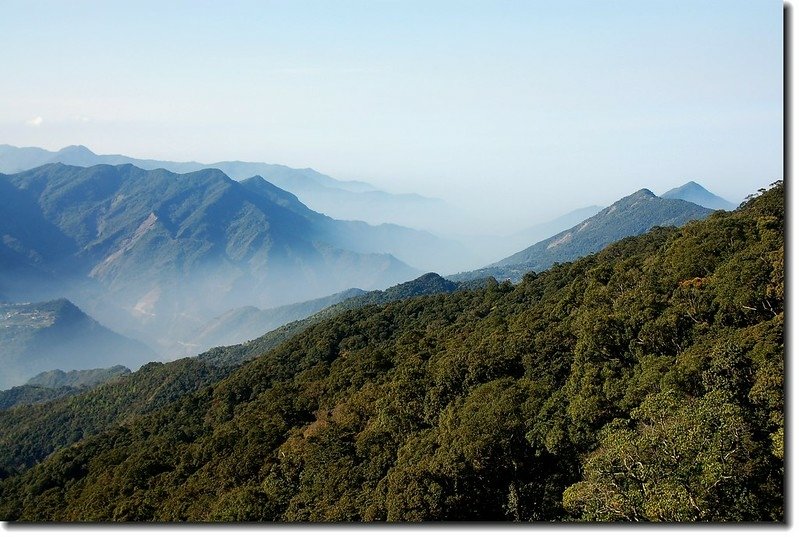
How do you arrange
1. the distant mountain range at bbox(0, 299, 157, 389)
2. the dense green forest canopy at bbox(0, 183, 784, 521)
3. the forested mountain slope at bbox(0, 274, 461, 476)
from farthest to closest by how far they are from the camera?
1. the distant mountain range at bbox(0, 299, 157, 389)
2. the forested mountain slope at bbox(0, 274, 461, 476)
3. the dense green forest canopy at bbox(0, 183, 784, 521)

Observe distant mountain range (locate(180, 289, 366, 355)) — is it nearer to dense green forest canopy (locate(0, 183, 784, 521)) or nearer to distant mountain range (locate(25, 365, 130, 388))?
distant mountain range (locate(25, 365, 130, 388))

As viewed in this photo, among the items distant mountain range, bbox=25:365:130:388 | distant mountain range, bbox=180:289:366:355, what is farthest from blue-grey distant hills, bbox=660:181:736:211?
distant mountain range, bbox=25:365:130:388

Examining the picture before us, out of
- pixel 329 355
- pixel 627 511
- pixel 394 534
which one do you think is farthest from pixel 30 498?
pixel 627 511

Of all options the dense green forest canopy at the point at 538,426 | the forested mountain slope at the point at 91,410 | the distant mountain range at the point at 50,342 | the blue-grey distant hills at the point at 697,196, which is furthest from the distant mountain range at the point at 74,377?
the blue-grey distant hills at the point at 697,196

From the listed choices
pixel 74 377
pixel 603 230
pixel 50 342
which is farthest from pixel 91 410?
pixel 50 342

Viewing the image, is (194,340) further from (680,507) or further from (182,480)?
(680,507)

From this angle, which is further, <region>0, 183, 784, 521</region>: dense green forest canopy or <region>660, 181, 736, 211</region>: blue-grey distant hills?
<region>660, 181, 736, 211</region>: blue-grey distant hills
